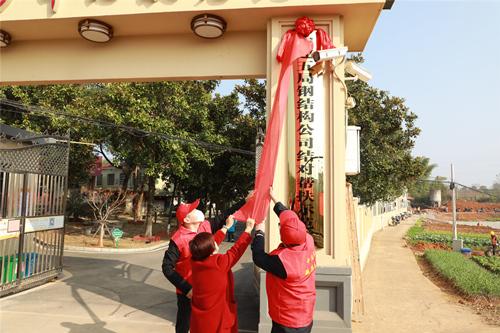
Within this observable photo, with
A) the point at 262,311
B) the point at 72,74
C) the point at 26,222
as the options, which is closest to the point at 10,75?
the point at 72,74

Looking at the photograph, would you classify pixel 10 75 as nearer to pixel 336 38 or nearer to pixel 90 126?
pixel 336 38

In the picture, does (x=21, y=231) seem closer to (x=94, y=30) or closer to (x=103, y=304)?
Answer: (x=103, y=304)

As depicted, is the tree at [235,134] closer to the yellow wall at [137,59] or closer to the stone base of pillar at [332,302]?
the yellow wall at [137,59]

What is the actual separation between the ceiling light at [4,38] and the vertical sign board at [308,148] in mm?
4338

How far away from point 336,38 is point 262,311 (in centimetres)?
356

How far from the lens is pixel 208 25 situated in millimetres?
4613

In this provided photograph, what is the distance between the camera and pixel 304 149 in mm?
4426

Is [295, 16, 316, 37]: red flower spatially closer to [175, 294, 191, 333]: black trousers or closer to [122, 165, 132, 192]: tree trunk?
[175, 294, 191, 333]: black trousers

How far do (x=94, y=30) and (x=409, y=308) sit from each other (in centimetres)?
744

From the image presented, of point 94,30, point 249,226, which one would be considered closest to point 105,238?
point 94,30

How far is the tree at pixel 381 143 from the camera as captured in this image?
1394 cm

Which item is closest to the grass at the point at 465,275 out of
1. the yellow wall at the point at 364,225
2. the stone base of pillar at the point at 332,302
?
the yellow wall at the point at 364,225

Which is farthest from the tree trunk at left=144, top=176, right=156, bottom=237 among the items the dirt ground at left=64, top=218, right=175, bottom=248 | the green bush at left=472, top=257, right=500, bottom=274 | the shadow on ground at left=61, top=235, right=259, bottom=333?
the green bush at left=472, top=257, right=500, bottom=274

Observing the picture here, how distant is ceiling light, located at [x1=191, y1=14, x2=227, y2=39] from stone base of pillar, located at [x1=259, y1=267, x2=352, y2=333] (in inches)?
128
